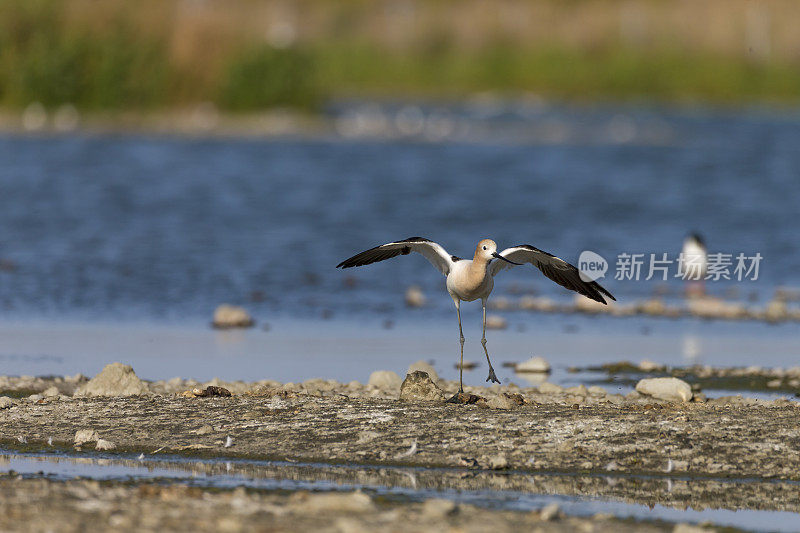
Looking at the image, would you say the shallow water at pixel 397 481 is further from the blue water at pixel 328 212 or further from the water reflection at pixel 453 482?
the blue water at pixel 328 212

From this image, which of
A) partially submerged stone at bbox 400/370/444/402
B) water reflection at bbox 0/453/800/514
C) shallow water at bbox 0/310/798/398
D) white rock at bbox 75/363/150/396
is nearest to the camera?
water reflection at bbox 0/453/800/514

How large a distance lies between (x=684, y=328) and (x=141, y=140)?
Result: 32338 millimetres

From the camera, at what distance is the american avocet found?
1152cm

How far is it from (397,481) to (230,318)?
7532 mm

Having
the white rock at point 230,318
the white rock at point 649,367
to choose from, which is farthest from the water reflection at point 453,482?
the white rock at point 230,318

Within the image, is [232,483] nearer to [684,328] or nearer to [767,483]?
[767,483]

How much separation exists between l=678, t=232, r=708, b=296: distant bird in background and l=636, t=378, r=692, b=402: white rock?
7877 mm

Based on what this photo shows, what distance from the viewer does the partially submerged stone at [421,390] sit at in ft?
36.3

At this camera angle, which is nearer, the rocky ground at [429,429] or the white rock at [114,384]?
the rocky ground at [429,429]

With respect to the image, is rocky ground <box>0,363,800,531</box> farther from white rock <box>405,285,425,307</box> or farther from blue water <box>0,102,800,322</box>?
white rock <box>405,285,425,307</box>

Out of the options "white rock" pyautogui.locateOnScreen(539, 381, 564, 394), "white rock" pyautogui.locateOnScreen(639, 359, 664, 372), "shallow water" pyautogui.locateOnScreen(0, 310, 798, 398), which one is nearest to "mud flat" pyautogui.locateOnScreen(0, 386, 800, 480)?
"white rock" pyautogui.locateOnScreen(539, 381, 564, 394)

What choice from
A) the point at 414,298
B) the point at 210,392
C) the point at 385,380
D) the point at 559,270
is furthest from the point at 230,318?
the point at 559,270

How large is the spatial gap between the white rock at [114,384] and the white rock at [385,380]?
1.96 metres

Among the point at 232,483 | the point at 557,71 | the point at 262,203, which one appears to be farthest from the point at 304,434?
the point at 557,71
